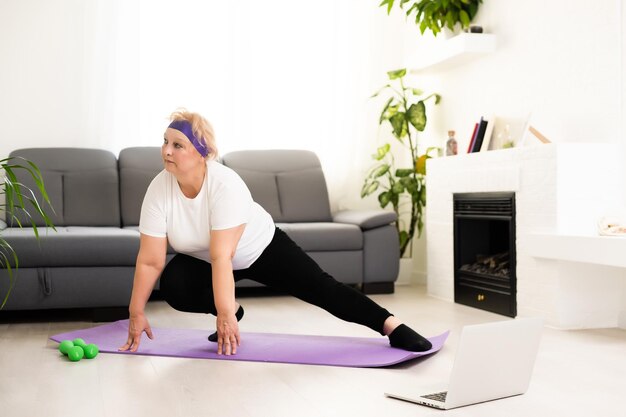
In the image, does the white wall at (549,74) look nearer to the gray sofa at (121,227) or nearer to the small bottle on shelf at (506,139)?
the small bottle on shelf at (506,139)

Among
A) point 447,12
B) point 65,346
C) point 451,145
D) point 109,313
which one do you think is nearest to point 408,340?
point 65,346

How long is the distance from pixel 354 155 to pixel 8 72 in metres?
2.47

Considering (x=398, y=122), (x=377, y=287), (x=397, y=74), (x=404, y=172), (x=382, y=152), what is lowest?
(x=377, y=287)

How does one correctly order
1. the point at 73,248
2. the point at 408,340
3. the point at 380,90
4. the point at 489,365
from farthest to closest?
the point at 380,90, the point at 73,248, the point at 408,340, the point at 489,365

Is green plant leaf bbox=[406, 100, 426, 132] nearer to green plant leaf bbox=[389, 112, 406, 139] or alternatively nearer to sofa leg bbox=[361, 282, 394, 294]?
green plant leaf bbox=[389, 112, 406, 139]

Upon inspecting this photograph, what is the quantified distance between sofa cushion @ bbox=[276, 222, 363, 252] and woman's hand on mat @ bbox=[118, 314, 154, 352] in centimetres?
177

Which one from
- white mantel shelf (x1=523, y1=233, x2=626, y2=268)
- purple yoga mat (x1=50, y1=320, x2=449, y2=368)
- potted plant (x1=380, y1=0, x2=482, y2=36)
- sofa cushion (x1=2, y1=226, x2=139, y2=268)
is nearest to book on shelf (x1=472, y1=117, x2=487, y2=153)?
potted plant (x1=380, y1=0, x2=482, y2=36)

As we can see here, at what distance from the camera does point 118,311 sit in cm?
408

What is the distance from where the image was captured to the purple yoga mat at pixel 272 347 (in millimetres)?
2910

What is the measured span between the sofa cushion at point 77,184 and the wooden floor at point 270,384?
4.56 ft

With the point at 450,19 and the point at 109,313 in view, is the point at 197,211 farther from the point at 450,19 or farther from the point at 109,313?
the point at 450,19

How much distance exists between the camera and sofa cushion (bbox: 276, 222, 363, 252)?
4.77 metres

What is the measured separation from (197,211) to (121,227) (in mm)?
2203

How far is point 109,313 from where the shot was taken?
405 cm
